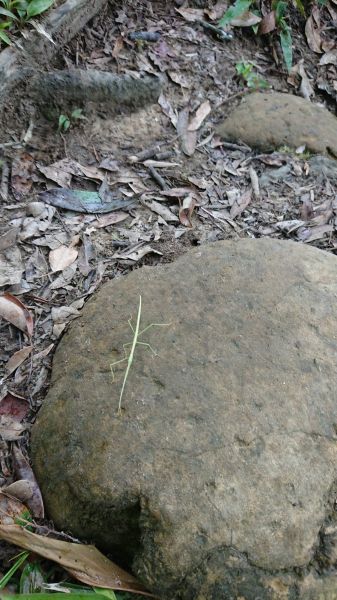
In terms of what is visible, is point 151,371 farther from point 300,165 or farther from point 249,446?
point 300,165

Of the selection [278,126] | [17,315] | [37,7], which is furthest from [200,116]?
[17,315]

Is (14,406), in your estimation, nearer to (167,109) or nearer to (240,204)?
(240,204)

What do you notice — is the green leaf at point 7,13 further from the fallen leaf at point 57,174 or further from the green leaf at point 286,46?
the green leaf at point 286,46

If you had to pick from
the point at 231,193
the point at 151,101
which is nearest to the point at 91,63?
the point at 151,101

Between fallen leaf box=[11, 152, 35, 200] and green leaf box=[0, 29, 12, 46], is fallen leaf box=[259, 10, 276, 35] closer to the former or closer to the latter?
green leaf box=[0, 29, 12, 46]

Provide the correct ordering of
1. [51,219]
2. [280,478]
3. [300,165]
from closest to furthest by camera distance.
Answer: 1. [280,478]
2. [51,219]
3. [300,165]

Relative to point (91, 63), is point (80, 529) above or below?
below
